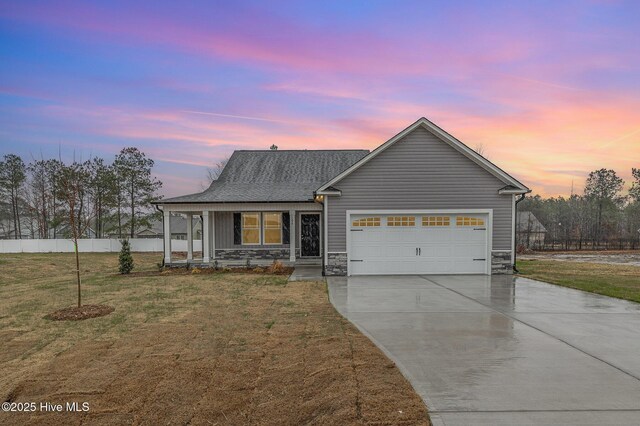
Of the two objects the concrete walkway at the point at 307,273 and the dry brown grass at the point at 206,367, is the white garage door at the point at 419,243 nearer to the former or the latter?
the concrete walkway at the point at 307,273

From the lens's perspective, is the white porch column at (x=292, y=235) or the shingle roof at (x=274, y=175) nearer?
the white porch column at (x=292, y=235)

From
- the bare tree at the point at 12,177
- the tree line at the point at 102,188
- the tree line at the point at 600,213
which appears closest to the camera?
the tree line at the point at 102,188

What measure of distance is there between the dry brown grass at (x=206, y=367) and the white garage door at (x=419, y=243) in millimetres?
4913

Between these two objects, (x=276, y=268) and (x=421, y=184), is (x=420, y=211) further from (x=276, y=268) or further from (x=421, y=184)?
(x=276, y=268)

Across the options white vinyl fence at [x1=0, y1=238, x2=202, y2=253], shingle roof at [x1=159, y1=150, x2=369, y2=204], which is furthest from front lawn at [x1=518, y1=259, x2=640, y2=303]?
white vinyl fence at [x1=0, y1=238, x2=202, y2=253]

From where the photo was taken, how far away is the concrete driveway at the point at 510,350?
3.46m

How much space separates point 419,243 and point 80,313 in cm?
1057

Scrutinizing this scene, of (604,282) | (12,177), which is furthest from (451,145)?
(12,177)

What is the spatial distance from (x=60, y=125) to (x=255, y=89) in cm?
1175

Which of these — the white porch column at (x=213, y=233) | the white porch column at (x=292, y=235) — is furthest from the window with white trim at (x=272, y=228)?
the white porch column at (x=213, y=233)

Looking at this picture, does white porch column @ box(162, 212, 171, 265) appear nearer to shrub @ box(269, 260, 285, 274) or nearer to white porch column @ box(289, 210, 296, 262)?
shrub @ box(269, 260, 285, 274)

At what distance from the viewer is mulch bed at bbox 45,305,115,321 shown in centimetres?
745

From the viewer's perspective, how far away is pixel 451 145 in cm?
1330

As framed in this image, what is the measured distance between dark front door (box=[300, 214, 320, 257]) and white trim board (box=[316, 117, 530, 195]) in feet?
14.7
